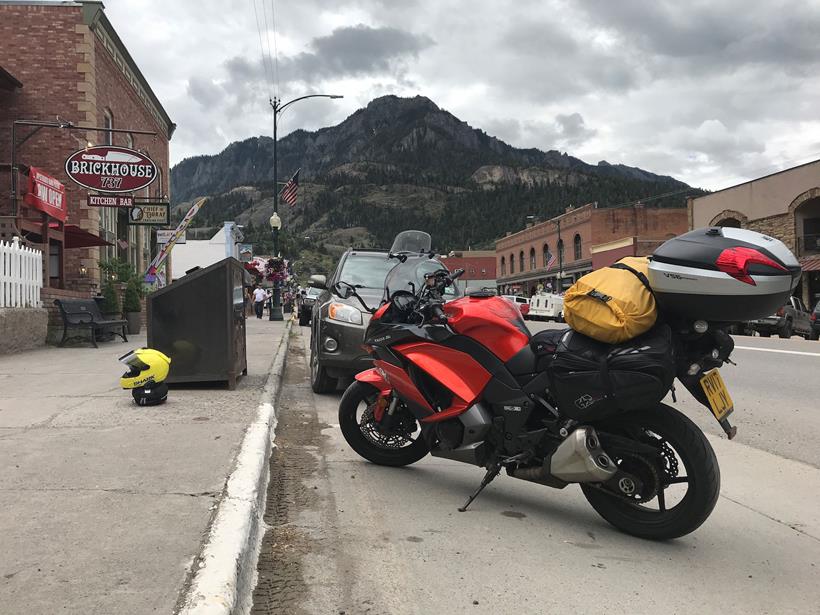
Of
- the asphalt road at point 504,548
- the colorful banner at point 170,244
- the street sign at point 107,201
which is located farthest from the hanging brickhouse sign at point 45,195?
the asphalt road at point 504,548

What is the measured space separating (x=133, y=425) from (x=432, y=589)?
347 centimetres

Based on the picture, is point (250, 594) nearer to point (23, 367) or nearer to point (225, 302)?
point (225, 302)

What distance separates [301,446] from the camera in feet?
18.4

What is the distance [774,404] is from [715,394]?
17.9ft

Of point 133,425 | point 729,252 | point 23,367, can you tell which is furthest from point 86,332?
point 729,252

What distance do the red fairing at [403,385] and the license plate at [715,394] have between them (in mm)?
1619

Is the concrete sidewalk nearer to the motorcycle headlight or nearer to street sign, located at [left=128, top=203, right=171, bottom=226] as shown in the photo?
the motorcycle headlight

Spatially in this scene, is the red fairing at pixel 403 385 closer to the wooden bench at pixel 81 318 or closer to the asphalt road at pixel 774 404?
the asphalt road at pixel 774 404


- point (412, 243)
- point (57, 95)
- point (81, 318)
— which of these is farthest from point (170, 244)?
point (412, 243)

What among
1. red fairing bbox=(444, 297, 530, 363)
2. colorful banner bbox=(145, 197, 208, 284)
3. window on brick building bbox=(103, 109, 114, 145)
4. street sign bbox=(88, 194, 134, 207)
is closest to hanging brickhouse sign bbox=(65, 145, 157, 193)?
street sign bbox=(88, 194, 134, 207)

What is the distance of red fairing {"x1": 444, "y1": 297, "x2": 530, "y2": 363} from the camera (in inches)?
152

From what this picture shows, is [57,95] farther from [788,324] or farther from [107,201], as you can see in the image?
[788,324]

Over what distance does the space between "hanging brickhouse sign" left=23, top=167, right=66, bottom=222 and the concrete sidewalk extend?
9.23 meters

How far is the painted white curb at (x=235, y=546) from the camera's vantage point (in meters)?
2.42
